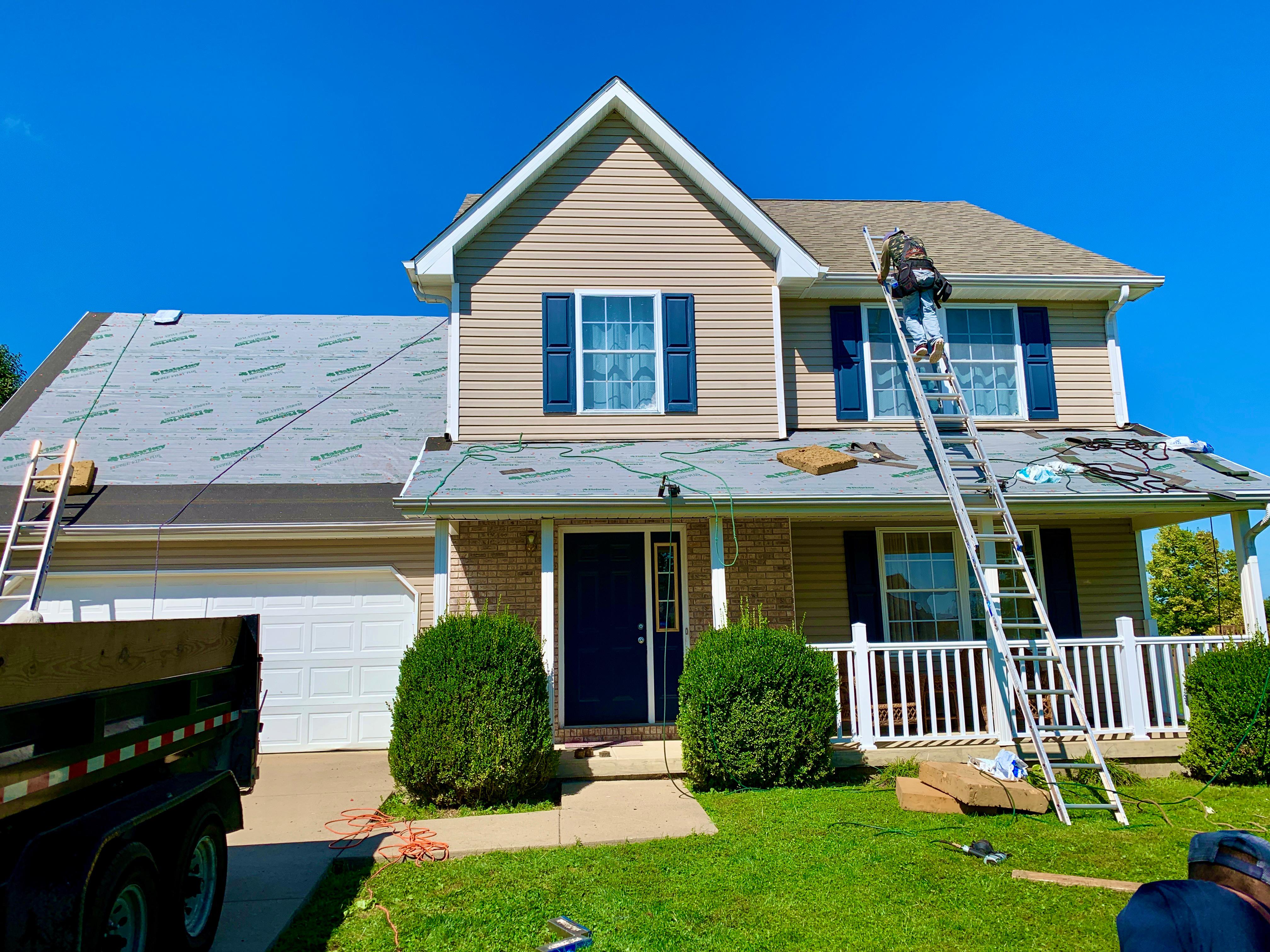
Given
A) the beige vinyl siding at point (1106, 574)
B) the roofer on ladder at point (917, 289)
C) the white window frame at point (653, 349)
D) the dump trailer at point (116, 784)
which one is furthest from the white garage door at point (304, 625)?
the beige vinyl siding at point (1106, 574)

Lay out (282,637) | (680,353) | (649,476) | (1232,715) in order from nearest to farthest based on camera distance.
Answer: (1232,715) < (649,476) < (282,637) < (680,353)

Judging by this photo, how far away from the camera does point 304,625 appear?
32.2ft

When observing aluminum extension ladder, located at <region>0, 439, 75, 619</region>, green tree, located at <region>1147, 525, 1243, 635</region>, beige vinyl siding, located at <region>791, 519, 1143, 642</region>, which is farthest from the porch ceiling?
green tree, located at <region>1147, 525, 1243, 635</region>

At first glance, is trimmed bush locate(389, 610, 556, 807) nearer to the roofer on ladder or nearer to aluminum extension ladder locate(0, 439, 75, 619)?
aluminum extension ladder locate(0, 439, 75, 619)

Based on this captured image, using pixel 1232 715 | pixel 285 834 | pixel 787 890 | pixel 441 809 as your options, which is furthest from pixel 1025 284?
pixel 285 834

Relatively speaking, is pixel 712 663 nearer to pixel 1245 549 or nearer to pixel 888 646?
pixel 888 646

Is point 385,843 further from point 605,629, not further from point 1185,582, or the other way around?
point 1185,582

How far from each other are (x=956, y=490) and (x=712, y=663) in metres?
2.97

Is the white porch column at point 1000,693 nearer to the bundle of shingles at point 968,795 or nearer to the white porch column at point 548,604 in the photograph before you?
the bundle of shingles at point 968,795

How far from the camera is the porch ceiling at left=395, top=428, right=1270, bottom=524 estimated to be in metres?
8.12

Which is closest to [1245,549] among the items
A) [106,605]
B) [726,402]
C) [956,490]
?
[956,490]

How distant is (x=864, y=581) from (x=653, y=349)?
385 cm

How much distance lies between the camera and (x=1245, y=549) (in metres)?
8.70

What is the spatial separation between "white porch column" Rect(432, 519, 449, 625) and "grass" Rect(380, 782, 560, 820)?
1.69 meters
